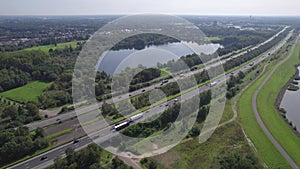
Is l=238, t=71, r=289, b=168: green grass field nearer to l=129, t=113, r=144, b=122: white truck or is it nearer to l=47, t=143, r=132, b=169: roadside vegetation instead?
l=129, t=113, r=144, b=122: white truck

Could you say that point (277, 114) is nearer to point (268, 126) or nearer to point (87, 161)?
point (268, 126)

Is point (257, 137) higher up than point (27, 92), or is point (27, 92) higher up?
point (257, 137)

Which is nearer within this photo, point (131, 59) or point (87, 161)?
point (87, 161)

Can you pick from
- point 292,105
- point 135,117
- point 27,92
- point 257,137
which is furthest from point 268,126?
point 27,92

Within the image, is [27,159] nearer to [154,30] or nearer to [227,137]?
[227,137]

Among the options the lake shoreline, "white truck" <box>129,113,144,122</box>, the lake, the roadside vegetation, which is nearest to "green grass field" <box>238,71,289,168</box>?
the lake shoreline

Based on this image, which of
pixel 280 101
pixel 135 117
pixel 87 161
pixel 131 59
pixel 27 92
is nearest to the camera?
pixel 87 161

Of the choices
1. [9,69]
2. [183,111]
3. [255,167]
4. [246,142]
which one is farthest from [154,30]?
[255,167]

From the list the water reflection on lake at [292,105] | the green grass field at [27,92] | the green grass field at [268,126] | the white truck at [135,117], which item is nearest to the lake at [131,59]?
the green grass field at [27,92]
